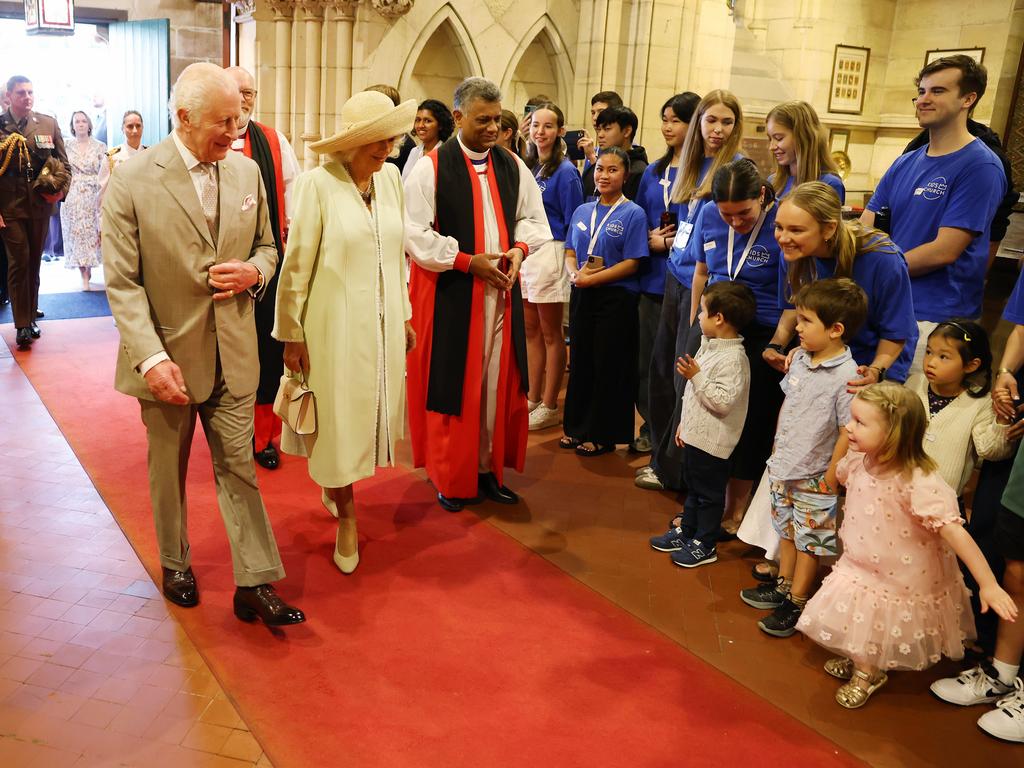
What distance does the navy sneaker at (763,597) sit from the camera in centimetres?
355

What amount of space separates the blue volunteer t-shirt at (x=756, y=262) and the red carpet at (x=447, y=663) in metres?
1.43

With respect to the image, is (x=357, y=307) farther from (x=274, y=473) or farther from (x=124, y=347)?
(x=274, y=473)

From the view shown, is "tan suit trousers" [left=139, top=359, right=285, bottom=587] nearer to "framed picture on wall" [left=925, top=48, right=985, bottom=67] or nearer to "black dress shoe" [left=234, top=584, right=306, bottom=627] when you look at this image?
"black dress shoe" [left=234, top=584, right=306, bottom=627]

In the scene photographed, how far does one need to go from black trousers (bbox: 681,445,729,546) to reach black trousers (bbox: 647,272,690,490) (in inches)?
20.8

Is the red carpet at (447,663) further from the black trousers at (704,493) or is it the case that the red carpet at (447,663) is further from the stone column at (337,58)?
the stone column at (337,58)

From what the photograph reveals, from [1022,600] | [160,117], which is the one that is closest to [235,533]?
[1022,600]

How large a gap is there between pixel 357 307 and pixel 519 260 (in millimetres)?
1024

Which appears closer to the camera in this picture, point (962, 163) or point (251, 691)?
point (251, 691)

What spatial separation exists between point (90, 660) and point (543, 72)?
7082 millimetres

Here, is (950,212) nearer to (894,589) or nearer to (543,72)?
(894,589)

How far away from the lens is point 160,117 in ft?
35.7

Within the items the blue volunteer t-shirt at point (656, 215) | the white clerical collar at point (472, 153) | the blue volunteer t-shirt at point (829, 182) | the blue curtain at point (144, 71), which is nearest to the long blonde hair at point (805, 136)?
the blue volunteer t-shirt at point (829, 182)

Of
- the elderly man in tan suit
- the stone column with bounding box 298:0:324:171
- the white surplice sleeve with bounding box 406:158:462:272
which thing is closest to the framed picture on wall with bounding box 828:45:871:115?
the stone column with bounding box 298:0:324:171

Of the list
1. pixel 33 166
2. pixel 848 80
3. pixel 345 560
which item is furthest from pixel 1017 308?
pixel 848 80
